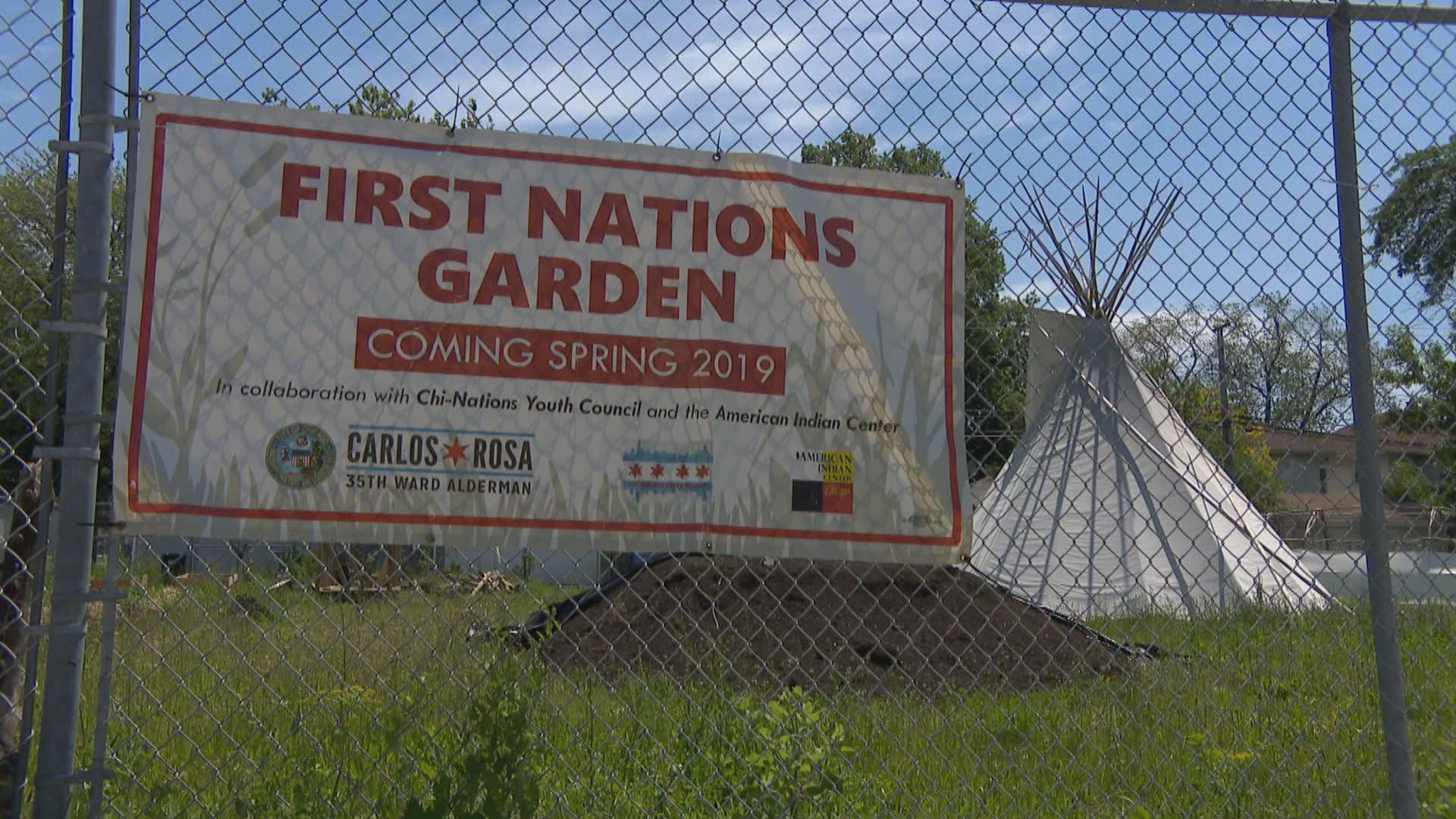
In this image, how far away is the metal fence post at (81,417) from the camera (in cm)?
219

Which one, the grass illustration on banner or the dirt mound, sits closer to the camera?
the grass illustration on banner

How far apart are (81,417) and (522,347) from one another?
2.88 feet

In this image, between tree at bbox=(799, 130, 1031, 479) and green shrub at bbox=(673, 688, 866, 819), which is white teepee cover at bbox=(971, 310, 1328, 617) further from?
green shrub at bbox=(673, 688, 866, 819)

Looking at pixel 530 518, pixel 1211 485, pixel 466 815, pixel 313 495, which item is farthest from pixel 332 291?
pixel 1211 485

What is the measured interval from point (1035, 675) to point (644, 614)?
2.76m

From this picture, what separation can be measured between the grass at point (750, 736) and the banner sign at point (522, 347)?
453 mm

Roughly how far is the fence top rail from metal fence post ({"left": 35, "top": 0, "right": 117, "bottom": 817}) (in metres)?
2.16

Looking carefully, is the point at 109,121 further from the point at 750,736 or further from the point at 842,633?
the point at 842,633

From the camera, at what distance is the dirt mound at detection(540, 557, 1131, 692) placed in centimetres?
706

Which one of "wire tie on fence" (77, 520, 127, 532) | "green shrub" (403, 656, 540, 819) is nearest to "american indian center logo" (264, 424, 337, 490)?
"wire tie on fence" (77, 520, 127, 532)

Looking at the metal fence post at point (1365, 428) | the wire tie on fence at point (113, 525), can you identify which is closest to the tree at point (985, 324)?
the metal fence post at point (1365, 428)

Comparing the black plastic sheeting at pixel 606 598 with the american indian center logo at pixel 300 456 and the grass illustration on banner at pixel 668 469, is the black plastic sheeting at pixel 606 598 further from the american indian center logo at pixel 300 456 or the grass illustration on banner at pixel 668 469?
the american indian center logo at pixel 300 456

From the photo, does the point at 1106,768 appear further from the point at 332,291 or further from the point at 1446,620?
the point at 332,291

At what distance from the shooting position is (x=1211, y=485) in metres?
9.84
